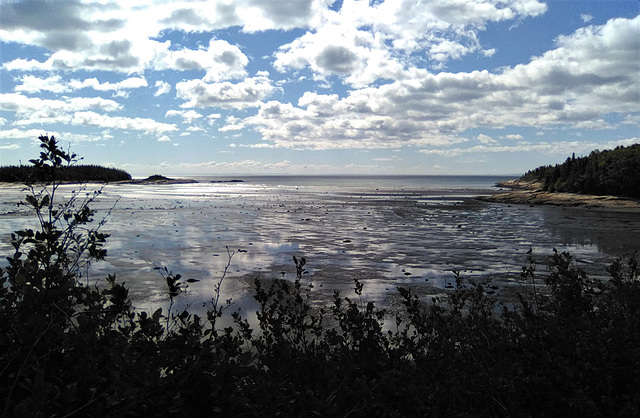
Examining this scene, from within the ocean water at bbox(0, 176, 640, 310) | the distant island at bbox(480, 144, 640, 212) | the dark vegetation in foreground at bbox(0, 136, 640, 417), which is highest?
the distant island at bbox(480, 144, 640, 212)

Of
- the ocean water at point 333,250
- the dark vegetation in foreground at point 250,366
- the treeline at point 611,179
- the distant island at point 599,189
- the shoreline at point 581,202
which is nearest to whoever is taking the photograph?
the dark vegetation in foreground at point 250,366

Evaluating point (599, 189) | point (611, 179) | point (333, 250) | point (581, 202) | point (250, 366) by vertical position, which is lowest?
point (333, 250)

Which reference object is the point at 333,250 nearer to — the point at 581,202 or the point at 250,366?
the point at 250,366

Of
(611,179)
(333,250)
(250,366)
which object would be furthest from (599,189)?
(250,366)

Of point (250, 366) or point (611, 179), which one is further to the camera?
point (611, 179)

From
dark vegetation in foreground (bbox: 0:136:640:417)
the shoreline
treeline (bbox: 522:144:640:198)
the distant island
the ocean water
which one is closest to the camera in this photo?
dark vegetation in foreground (bbox: 0:136:640:417)

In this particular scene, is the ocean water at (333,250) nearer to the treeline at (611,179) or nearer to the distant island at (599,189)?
the distant island at (599,189)

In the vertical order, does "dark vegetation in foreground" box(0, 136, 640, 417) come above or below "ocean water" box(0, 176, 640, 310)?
above

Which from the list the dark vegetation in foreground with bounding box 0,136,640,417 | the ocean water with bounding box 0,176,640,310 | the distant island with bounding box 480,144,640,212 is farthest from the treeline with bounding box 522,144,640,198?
the dark vegetation in foreground with bounding box 0,136,640,417

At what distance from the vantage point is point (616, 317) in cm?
502

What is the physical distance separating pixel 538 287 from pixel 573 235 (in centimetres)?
1616

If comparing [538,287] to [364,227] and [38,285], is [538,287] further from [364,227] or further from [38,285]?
[364,227]

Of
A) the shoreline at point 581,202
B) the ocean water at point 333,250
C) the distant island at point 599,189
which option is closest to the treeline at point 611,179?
the distant island at point 599,189

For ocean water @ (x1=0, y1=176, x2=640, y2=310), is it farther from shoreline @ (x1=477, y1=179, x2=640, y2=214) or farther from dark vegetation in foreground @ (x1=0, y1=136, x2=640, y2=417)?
shoreline @ (x1=477, y1=179, x2=640, y2=214)
